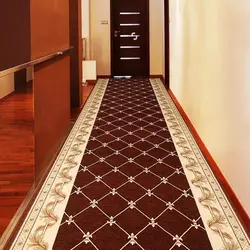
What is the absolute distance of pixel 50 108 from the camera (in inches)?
170

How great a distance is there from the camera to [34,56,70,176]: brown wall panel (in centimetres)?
375

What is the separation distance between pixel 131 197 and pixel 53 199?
0.59 m

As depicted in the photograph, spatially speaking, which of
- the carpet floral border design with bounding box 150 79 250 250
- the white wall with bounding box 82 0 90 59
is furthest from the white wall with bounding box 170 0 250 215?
the white wall with bounding box 82 0 90 59

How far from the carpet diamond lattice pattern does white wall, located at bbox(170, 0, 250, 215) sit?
1.27 feet

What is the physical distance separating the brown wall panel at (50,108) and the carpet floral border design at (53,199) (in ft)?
0.43

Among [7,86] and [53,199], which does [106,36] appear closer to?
[7,86]

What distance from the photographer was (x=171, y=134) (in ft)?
16.4

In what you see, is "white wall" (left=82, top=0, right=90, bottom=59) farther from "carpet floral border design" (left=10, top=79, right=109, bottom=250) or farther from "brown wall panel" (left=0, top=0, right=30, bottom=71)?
"brown wall panel" (left=0, top=0, right=30, bottom=71)

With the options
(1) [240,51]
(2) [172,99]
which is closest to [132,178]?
(1) [240,51]

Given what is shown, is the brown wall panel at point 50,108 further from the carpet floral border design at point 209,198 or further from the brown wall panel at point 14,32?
the carpet floral border design at point 209,198

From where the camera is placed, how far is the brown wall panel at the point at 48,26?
3.47 m

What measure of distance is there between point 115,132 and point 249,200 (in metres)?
2.65

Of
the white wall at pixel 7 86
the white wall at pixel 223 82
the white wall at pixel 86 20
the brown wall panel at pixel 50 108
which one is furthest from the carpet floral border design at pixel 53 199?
the white wall at pixel 86 20

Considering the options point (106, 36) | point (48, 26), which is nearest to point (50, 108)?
point (48, 26)
